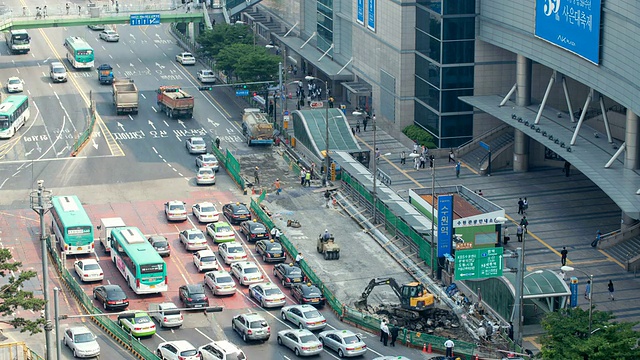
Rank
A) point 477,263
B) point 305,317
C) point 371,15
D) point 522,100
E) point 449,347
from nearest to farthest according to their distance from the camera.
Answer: point 449,347, point 477,263, point 305,317, point 522,100, point 371,15

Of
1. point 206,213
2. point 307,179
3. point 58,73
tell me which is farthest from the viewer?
point 58,73

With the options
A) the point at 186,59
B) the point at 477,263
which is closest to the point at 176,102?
the point at 186,59

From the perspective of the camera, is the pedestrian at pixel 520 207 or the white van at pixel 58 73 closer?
the pedestrian at pixel 520 207

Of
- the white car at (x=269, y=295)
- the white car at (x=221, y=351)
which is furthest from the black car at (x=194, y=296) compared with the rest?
the white car at (x=221, y=351)

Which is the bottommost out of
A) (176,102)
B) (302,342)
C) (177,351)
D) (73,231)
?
(176,102)

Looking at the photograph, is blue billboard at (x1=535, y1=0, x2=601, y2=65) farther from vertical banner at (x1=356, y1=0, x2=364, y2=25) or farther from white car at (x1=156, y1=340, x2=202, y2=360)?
white car at (x1=156, y1=340, x2=202, y2=360)

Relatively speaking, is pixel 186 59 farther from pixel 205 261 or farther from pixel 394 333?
pixel 394 333

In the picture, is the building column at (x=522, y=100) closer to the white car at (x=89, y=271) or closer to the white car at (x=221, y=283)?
the white car at (x=221, y=283)
